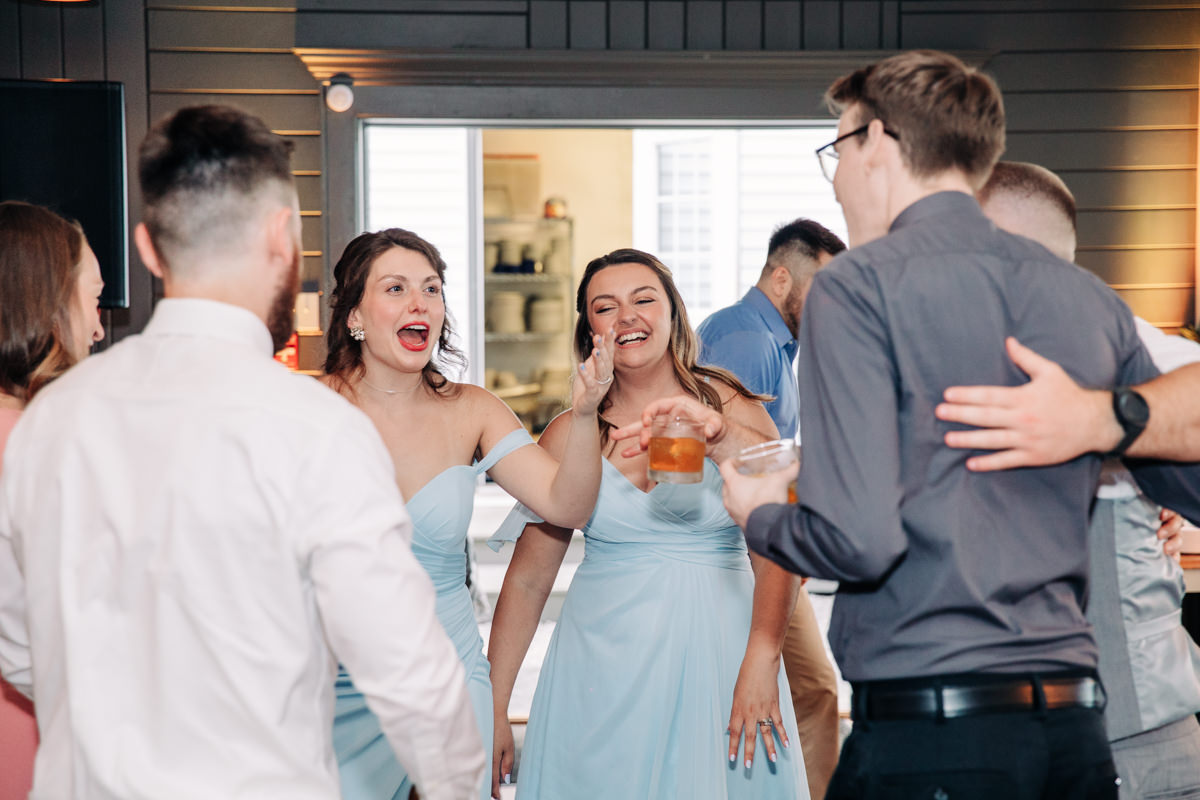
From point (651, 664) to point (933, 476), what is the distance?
1181mm

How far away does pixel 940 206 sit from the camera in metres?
1.36

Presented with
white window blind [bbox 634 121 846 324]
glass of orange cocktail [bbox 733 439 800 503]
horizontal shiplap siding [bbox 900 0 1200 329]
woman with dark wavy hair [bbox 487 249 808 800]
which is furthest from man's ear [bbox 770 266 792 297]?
white window blind [bbox 634 121 846 324]

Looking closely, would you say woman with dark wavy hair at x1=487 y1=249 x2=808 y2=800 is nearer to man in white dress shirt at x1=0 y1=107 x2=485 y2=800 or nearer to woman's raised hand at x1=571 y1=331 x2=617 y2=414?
woman's raised hand at x1=571 y1=331 x2=617 y2=414

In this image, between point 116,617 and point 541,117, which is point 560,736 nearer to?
point 116,617

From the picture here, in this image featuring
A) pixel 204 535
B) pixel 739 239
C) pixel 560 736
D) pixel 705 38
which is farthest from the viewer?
pixel 739 239

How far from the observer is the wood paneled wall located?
4.43 meters

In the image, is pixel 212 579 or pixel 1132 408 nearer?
pixel 212 579

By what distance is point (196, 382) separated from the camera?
1.24 m

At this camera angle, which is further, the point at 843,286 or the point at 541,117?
the point at 541,117

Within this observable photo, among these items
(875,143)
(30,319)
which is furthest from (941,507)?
(30,319)

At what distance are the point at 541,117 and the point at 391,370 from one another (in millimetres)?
2447

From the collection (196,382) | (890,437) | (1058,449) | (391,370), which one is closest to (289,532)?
(196,382)

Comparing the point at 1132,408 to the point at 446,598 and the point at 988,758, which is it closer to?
the point at 988,758

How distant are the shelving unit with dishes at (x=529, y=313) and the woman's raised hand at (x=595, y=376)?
20.1ft
